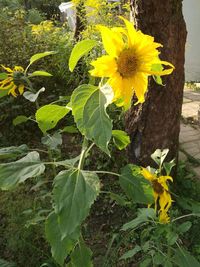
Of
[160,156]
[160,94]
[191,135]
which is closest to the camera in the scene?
[160,156]

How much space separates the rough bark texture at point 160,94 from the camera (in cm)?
236

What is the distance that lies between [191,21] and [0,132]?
489cm

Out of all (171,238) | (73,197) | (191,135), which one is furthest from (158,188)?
(191,135)

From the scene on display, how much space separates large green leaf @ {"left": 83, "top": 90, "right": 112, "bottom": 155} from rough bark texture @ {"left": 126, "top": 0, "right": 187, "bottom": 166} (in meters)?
1.47

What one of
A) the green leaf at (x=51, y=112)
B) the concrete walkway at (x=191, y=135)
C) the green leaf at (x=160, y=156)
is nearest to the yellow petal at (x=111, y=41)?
the green leaf at (x=51, y=112)

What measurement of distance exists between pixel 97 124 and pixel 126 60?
0.21 metres

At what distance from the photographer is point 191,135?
13.2 ft

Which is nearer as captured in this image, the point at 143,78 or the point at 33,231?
the point at 143,78

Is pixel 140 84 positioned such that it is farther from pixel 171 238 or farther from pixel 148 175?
pixel 171 238

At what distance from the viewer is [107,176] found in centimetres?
307

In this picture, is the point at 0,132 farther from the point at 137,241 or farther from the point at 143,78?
the point at 143,78

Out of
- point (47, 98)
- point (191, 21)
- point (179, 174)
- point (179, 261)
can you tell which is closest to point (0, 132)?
point (47, 98)

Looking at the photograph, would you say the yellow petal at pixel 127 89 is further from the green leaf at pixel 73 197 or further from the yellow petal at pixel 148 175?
the yellow petal at pixel 148 175

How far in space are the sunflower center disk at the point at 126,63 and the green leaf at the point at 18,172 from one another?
0.44 m
